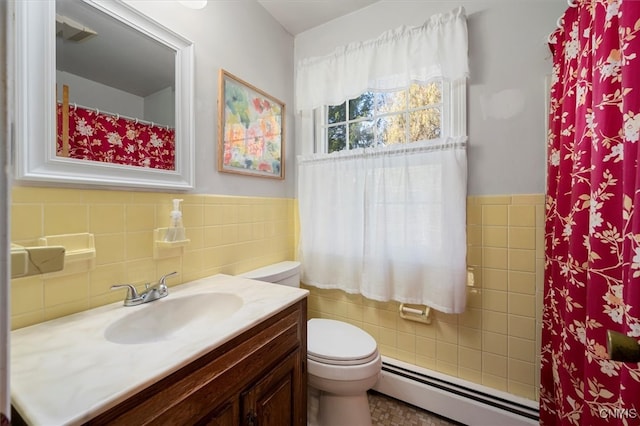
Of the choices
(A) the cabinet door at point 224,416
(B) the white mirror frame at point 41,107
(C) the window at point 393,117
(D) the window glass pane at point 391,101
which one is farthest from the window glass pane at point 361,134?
(A) the cabinet door at point 224,416

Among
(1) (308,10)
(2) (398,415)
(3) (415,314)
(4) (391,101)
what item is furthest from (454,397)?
(1) (308,10)

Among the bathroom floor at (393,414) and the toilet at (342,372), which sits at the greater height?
the toilet at (342,372)

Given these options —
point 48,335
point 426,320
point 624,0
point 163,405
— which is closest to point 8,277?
point 163,405

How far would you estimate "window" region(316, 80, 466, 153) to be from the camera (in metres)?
1.46

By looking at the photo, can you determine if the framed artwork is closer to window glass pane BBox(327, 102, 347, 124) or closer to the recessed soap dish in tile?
window glass pane BBox(327, 102, 347, 124)

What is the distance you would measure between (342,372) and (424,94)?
4.97 feet

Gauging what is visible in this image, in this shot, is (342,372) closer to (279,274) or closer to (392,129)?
(279,274)

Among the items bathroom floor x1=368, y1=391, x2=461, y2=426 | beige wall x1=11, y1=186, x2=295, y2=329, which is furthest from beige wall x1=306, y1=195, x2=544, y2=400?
beige wall x1=11, y1=186, x2=295, y2=329

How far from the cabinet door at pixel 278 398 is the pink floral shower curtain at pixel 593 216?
34.9 inches

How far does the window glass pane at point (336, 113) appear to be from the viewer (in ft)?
5.90

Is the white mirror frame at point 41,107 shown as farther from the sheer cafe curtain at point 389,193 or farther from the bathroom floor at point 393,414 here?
the bathroom floor at point 393,414

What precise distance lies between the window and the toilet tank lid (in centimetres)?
81

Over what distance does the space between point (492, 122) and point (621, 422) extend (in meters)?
1.20

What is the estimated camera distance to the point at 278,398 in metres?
0.94
